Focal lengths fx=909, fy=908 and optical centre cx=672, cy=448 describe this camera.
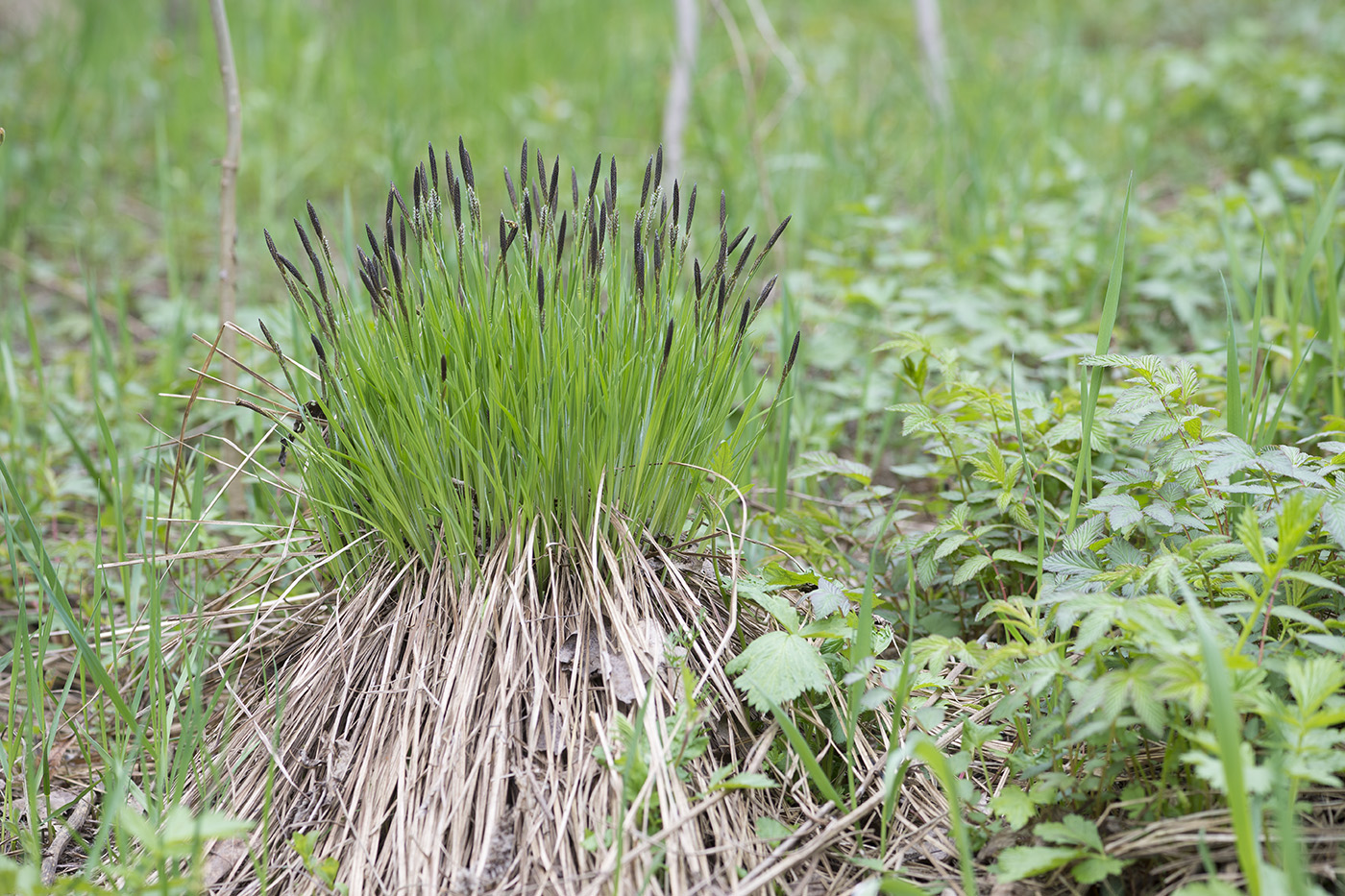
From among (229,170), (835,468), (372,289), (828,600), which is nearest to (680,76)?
(229,170)

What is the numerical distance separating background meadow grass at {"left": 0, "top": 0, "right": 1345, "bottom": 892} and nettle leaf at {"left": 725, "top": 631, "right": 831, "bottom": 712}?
32cm

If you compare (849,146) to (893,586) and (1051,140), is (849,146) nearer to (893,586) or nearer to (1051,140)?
(1051,140)

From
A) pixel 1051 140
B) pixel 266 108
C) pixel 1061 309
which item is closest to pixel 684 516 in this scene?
pixel 1061 309

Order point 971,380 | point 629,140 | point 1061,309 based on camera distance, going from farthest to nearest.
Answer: point 629,140 < point 1061,309 < point 971,380

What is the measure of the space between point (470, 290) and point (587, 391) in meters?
0.25

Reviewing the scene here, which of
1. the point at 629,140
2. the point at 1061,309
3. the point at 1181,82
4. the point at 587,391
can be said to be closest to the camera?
the point at 587,391

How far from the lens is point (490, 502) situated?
1.44 m

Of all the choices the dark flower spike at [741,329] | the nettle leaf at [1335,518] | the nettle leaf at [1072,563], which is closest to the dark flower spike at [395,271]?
the dark flower spike at [741,329]

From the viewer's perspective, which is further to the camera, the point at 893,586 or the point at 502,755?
the point at 893,586

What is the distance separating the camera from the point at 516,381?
1366 mm

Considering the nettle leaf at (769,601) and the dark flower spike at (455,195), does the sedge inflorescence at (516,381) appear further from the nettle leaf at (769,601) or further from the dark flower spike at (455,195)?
the nettle leaf at (769,601)

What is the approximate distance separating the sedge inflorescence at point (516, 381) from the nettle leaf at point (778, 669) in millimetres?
305

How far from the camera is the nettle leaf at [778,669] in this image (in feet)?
3.94

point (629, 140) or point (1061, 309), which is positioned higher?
point (629, 140)
